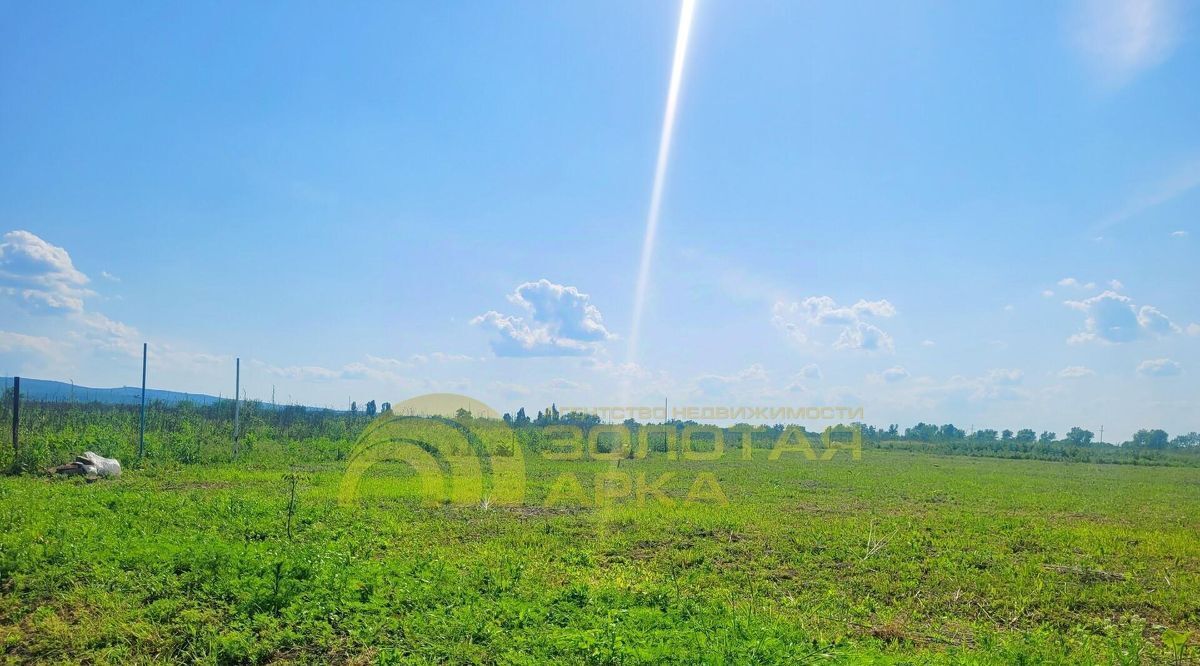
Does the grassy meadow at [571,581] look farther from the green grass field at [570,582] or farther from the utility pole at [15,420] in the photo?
the utility pole at [15,420]

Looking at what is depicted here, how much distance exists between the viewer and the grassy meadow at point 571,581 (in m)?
4.66

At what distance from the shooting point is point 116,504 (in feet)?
30.4

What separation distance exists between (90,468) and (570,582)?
39.6ft

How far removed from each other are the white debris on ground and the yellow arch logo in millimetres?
4518

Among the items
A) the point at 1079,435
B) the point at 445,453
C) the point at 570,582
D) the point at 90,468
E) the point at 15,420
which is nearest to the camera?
the point at 570,582

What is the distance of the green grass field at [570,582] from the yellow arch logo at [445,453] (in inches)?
49.5

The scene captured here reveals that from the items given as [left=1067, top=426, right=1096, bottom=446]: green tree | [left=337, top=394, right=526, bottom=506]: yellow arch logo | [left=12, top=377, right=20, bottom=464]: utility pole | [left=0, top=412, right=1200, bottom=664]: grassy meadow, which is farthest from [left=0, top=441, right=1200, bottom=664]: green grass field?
[left=1067, top=426, right=1096, bottom=446]: green tree

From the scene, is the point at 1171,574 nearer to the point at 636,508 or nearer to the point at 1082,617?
the point at 1082,617

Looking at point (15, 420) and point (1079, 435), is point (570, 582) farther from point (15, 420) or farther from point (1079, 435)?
point (1079, 435)

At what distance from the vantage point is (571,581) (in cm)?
643

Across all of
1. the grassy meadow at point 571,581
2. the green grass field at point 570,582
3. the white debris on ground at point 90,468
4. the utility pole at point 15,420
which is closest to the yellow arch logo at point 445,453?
the grassy meadow at point 571,581

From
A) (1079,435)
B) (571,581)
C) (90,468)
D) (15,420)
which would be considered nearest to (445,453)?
(90,468)

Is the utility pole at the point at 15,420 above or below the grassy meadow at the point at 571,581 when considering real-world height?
above

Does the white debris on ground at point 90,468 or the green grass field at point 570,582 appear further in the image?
the white debris on ground at point 90,468
